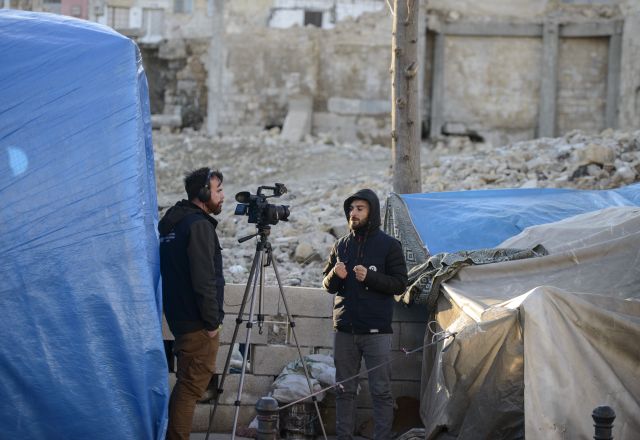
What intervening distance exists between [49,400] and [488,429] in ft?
8.26

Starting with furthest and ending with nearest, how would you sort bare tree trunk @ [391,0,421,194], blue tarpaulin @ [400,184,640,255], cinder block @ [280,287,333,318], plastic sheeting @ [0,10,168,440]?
1. bare tree trunk @ [391,0,421,194]
2. blue tarpaulin @ [400,184,640,255]
3. cinder block @ [280,287,333,318]
4. plastic sheeting @ [0,10,168,440]

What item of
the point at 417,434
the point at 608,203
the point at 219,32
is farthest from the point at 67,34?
the point at 219,32

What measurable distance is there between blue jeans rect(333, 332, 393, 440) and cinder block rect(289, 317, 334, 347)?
796 millimetres

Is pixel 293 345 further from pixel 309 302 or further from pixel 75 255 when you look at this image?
pixel 75 255

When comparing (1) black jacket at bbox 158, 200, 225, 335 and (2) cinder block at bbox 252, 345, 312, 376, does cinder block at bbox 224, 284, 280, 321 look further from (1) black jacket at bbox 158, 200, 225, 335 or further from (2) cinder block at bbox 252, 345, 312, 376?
(1) black jacket at bbox 158, 200, 225, 335

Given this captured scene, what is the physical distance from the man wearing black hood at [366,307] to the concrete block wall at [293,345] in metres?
0.73

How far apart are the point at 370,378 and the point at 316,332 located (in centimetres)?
105

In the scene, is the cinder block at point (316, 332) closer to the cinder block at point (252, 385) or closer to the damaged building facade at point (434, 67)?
the cinder block at point (252, 385)

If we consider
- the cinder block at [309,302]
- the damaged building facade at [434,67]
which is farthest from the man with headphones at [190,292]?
the damaged building facade at [434,67]

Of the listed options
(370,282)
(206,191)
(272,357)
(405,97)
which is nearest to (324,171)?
(405,97)

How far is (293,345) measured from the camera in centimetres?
816

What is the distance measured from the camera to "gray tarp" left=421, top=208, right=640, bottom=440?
6301mm

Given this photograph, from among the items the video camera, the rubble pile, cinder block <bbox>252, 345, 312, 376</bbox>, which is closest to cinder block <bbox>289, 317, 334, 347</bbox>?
cinder block <bbox>252, 345, 312, 376</bbox>

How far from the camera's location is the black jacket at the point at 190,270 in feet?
21.7
